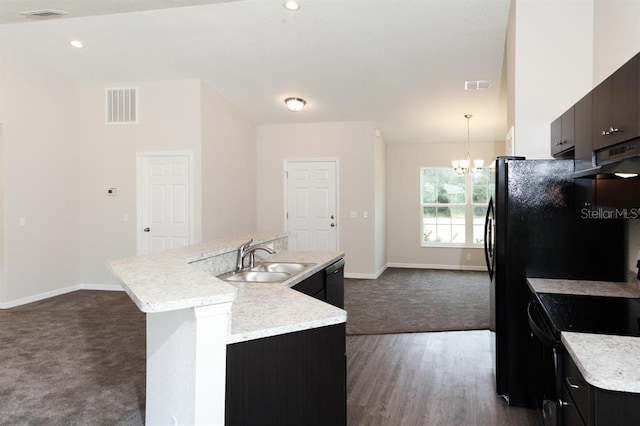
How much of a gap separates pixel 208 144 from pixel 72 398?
3.84 meters

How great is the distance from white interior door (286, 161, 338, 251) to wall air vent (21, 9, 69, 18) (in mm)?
4347

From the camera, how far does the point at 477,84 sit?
552 centimetres

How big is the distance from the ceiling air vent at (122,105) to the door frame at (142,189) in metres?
0.54

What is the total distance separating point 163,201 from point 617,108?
5.46 meters

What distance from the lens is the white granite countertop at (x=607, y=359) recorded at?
124 centimetres

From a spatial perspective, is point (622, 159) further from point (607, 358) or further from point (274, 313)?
point (274, 313)

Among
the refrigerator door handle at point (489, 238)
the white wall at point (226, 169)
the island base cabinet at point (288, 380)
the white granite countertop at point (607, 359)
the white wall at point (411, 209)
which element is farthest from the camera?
the white wall at point (411, 209)

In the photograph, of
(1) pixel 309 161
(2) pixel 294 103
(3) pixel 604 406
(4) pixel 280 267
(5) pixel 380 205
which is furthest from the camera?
(5) pixel 380 205

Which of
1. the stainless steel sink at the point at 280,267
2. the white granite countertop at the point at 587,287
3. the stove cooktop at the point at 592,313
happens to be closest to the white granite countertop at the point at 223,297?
the stainless steel sink at the point at 280,267

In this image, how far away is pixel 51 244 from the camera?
19.0ft

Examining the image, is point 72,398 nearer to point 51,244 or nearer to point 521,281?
point 521,281

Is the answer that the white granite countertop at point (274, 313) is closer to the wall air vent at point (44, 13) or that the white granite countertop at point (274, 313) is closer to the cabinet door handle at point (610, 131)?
the cabinet door handle at point (610, 131)

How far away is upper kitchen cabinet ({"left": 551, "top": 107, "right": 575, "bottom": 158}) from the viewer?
255cm

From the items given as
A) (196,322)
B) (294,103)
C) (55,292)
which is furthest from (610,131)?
(55,292)
